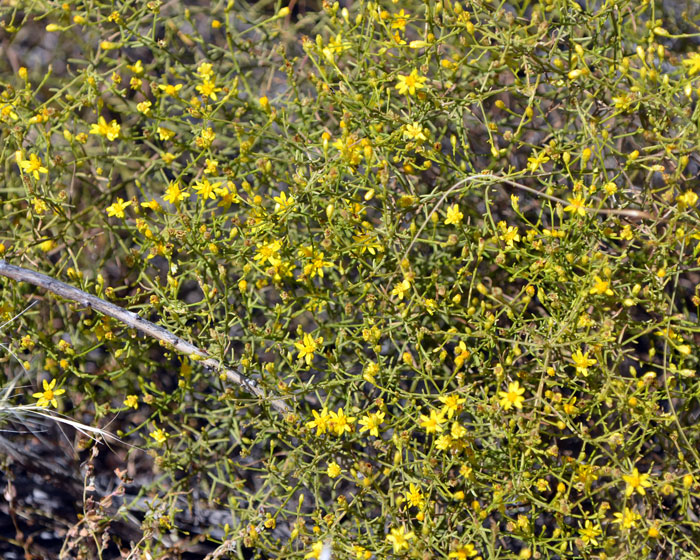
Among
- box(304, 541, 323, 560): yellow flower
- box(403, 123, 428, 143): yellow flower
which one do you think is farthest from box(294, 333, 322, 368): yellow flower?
box(403, 123, 428, 143): yellow flower

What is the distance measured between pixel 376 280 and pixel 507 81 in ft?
2.93

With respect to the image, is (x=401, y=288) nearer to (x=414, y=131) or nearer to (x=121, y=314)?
(x=414, y=131)

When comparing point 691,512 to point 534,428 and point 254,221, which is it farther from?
point 254,221

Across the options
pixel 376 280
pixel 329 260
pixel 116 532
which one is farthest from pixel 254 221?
pixel 116 532

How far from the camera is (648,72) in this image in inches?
64.8

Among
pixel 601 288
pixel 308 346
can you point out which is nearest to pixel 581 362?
pixel 601 288

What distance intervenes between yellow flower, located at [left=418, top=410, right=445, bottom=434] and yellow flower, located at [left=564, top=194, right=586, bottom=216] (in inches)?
23.3

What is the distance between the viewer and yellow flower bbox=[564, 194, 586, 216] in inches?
63.6

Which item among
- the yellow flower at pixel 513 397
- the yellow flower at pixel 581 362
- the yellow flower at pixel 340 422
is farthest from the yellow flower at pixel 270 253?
the yellow flower at pixel 581 362

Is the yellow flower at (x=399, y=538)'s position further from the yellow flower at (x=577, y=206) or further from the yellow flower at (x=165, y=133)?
the yellow flower at (x=165, y=133)

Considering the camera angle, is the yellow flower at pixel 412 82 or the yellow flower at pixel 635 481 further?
the yellow flower at pixel 412 82

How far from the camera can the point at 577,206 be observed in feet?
5.35

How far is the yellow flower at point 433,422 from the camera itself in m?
1.62

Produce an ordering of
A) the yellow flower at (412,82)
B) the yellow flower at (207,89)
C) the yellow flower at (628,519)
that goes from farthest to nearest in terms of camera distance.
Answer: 1. the yellow flower at (207,89)
2. the yellow flower at (412,82)
3. the yellow flower at (628,519)
